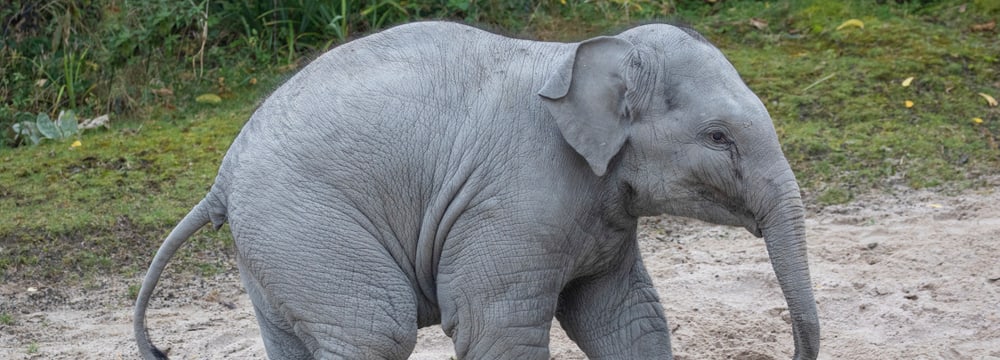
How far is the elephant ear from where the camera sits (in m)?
4.39

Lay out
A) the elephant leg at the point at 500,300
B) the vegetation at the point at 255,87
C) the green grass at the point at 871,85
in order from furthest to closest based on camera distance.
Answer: the green grass at the point at 871,85 → the vegetation at the point at 255,87 → the elephant leg at the point at 500,300

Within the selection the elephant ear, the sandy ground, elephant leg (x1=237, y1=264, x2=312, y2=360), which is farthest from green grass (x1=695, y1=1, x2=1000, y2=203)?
elephant leg (x1=237, y1=264, x2=312, y2=360)

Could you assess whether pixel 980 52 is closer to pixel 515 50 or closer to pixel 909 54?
pixel 909 54

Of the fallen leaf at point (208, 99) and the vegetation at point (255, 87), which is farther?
the fallen leaf at point (208, 99)

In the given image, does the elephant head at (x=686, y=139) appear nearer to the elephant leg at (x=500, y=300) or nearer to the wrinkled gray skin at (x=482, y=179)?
the wrinkled gray skin at (x=482, y=179)

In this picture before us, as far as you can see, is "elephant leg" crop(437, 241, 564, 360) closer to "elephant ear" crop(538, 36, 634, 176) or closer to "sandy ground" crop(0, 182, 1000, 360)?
"elephant ear" crop(538, 36, 634, 176)

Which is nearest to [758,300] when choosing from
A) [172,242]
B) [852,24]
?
[172,242]

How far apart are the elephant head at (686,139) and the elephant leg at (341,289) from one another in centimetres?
77

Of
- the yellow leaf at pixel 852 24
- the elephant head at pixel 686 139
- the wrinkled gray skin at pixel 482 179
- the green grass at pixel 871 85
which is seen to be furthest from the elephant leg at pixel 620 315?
the yellow leaf at pixel 852 24

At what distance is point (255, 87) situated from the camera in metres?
9.98

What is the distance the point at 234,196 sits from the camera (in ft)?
15.4

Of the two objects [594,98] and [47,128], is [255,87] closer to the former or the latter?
[47,128]

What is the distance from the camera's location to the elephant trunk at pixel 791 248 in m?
4.34

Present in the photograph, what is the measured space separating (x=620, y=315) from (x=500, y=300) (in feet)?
2.02
